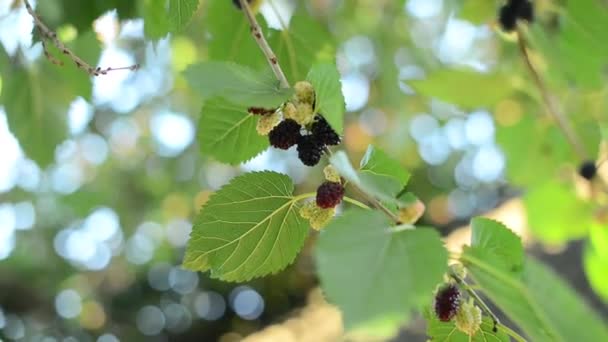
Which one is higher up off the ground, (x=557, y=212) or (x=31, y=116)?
(x=31, y=116)

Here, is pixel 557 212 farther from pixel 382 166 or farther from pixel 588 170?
pixel 382 166

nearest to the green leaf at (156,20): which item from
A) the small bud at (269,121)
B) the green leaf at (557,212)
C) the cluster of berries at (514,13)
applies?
the small bud at (269,121)

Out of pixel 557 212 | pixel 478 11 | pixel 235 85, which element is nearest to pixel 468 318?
pixel 235 85

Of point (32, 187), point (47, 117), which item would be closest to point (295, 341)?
point (47, 117)

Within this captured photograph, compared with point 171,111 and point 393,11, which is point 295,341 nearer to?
point 393,11

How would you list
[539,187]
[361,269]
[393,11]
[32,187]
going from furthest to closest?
[32,187], [393,11], [539,187], [361,269]

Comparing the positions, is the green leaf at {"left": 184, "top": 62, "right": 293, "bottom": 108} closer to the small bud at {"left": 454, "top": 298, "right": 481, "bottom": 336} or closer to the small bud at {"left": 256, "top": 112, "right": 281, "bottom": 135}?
the small bud at {"left": 256, "top": 112, "right": 281, "bottom": 135}

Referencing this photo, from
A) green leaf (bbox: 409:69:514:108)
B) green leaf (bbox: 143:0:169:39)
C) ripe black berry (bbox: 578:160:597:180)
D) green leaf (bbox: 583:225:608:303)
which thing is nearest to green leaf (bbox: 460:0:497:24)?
green leaf (bbox: 409:69:514:108)
